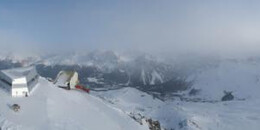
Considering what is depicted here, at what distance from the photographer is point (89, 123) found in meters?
73.9

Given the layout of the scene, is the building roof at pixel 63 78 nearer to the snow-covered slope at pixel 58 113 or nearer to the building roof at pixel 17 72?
the snow-covered slope at pixel 58 113

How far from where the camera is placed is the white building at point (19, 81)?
263 feet

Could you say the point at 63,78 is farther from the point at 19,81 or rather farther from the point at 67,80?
the point at 19,81

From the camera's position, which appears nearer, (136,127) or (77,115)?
(77,115)

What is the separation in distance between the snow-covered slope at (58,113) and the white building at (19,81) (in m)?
1.30

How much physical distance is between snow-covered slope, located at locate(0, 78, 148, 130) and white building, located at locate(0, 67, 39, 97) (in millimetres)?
1303

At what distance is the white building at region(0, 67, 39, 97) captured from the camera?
263 feet

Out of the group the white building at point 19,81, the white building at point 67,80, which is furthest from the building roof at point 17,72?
the white building at point 67,80

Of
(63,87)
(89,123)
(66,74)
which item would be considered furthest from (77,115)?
(66,74)

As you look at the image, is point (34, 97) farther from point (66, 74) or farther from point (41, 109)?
point (66, 74)

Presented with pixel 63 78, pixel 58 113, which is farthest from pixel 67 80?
pixel 58 113

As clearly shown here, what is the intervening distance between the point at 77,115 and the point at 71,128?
777 centimetres

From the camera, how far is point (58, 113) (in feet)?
242

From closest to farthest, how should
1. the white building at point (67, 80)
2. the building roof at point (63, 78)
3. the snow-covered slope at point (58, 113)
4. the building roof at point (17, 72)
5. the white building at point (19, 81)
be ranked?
the snow-covered slope at point (58, 113)
the white building at point (19, 81)
the building roof at point (17, 72)
the white building at point (67, 80)
the building roof at point (63, 78)
